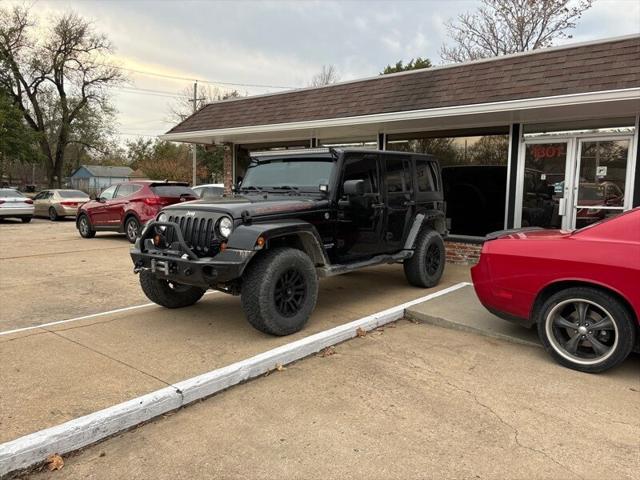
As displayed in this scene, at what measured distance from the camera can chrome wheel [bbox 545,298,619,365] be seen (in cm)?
400

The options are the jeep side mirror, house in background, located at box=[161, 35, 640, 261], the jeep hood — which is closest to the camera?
the jeep hood

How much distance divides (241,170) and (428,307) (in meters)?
9.01

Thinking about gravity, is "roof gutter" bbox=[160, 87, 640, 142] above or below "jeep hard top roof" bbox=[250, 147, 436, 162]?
above

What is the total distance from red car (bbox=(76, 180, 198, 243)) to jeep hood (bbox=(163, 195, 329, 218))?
6559mm

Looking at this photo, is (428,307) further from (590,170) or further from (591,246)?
(590,170)

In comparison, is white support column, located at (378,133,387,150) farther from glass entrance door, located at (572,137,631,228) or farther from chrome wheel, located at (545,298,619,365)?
chrome wheel, located at (545,298,619,365)

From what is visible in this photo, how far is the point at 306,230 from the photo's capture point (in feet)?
16.4

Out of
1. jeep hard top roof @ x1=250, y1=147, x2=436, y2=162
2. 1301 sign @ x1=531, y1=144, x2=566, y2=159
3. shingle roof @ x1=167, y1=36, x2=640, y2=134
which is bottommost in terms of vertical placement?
jeep hard top roof @ x1=250, y1=147, x2=436, y2=162

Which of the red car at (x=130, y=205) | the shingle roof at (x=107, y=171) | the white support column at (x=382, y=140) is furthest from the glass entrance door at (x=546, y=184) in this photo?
the shingle roof at (x=107, y=171)

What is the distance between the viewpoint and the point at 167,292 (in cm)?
571

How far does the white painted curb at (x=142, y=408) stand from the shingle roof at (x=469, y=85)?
5.24 metres

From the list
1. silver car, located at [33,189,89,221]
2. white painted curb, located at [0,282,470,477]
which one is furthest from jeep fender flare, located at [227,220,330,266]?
silver car, located at [33,189,89,221]

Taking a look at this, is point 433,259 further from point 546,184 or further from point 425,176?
point 546,184

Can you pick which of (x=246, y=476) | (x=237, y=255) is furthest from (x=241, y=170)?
(x=246, y=476)
